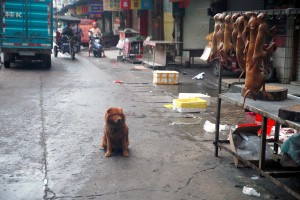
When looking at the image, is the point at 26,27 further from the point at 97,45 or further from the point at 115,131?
the point at 115,131

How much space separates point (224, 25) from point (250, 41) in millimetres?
853

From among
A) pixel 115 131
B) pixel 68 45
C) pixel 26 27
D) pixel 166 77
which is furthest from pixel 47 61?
pixel 115 131

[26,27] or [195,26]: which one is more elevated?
[195,26]

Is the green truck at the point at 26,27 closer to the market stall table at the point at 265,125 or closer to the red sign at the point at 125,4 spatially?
the red sign at the point at 125,4

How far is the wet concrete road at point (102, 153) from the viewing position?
5078 mm

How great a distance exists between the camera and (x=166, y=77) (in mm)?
13469

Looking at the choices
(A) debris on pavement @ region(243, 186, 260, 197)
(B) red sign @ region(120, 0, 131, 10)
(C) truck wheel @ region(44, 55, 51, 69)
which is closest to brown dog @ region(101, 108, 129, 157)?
(A) debris on pavement @ region(243, 186, 260, 197)

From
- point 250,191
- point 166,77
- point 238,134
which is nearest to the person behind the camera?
point 250,191

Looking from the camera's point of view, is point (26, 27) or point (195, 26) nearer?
point (26, 27)

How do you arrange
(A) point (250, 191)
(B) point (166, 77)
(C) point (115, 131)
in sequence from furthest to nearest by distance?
1. (B) point (166, 77)
2. (C) point (115, 131)
3. (A) point (250, 191)

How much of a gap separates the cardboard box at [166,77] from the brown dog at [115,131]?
23.6 ft

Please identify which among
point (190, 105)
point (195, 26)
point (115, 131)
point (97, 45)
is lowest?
point (190, 105)

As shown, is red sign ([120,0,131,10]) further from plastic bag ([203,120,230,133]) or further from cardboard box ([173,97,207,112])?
plastic bag ([203,120,230,133])

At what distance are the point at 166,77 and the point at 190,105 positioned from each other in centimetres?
416
